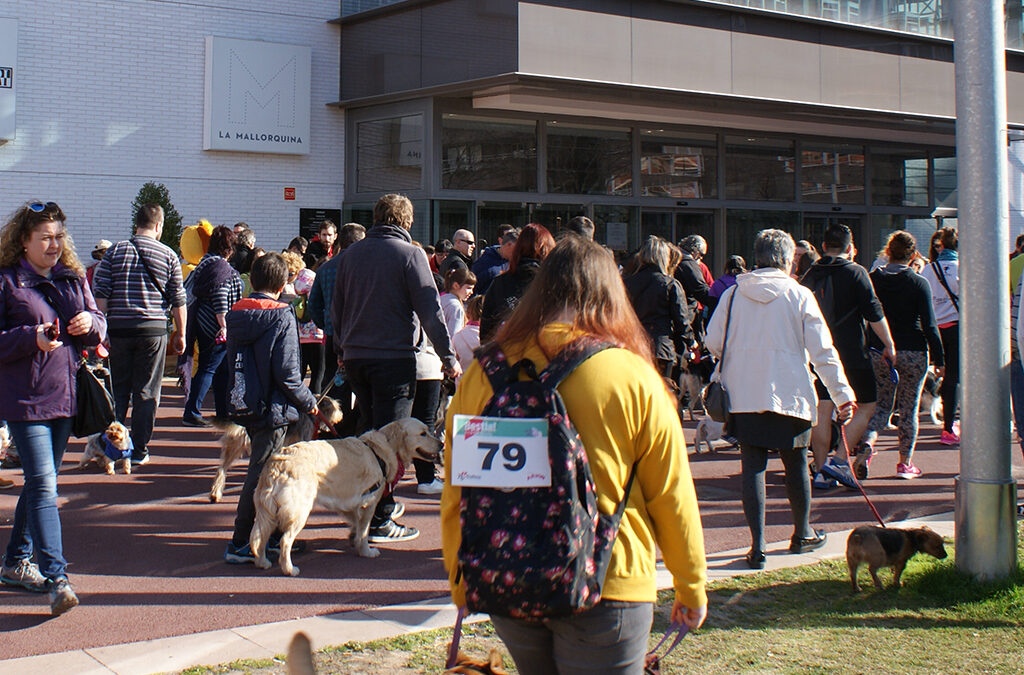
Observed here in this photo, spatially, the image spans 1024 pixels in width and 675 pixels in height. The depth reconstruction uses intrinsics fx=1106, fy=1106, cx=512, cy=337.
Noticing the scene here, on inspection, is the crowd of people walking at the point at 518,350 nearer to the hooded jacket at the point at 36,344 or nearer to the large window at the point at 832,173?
the hooded jacket at the point at 36,344

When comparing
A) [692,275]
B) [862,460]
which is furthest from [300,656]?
[692,275]

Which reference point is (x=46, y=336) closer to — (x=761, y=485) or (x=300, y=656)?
(x=300, y=656)

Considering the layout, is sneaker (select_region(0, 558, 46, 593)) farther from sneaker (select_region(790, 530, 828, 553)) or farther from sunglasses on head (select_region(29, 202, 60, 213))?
sneaker (select_region(790, 530, 828, 553))

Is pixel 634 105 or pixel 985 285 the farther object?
pixel 634 105

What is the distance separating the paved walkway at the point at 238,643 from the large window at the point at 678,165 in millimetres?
13821

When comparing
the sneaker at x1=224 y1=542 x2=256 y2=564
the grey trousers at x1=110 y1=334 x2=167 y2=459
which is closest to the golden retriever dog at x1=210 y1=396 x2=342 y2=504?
the sneaker at x1=224 y1=542 x2=256 y2=564

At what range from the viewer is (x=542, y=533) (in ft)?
8.98

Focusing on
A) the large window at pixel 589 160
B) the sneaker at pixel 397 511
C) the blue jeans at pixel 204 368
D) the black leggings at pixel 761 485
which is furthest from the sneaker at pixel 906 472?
the large window at pixel 589 160

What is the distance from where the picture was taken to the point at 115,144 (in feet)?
54.8

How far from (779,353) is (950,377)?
5175mm

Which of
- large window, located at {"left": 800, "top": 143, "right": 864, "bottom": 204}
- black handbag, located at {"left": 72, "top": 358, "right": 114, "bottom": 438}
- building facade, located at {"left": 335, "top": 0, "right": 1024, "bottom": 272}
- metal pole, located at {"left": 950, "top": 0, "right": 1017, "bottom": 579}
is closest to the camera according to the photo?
black handbag, located at {"left": 72, "top": 358, "right": 114, "bottom": 438}

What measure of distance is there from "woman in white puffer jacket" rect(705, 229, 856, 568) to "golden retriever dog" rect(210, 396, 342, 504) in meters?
2.67

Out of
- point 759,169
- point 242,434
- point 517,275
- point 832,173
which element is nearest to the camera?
point 517,275

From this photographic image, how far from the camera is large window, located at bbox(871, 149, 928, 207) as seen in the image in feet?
71.6
